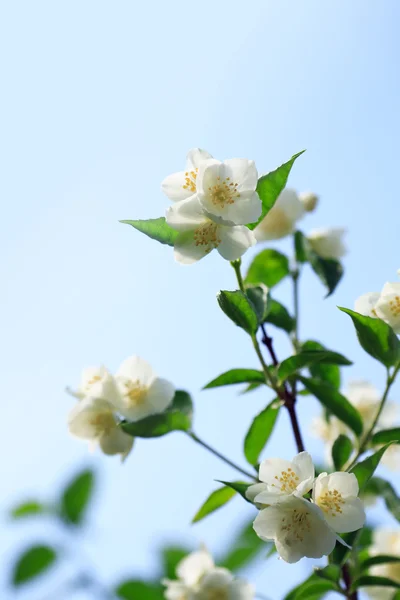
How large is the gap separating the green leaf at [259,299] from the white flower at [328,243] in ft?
1.83

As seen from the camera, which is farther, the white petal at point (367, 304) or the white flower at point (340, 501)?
the white petal at point (367, 304)

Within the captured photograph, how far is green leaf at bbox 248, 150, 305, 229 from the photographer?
142 cm

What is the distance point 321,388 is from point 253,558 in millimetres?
1194

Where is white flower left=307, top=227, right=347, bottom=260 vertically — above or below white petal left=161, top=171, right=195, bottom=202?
below

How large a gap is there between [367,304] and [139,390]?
0.57 meters

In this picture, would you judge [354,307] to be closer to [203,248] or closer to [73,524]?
[203,248]

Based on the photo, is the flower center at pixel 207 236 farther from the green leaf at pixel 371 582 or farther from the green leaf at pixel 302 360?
the green leaf at pixel 371 582

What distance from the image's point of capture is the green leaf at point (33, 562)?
2.61m

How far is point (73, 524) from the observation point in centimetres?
277

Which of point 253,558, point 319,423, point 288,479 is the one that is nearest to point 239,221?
point 288,479

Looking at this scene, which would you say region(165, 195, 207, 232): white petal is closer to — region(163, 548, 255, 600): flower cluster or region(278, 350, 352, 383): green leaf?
region(278, 350, 352, 383): green leaf

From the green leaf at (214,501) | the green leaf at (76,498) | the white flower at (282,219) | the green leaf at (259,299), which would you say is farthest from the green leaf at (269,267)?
the green leaf at (76,498)

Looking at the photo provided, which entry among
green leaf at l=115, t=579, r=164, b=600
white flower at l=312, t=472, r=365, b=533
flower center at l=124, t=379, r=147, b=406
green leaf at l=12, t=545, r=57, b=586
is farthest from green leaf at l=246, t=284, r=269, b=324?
green leaf at l=12, t=545, r=57, b=586

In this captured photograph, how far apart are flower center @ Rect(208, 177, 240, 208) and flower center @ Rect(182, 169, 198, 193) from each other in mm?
66
